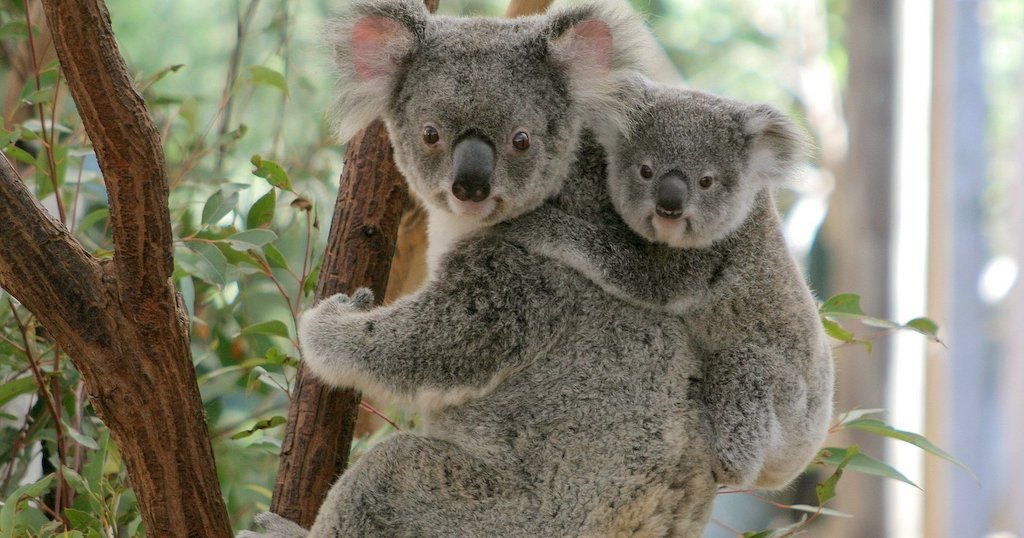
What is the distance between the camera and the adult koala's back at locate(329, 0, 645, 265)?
2051 millimetres

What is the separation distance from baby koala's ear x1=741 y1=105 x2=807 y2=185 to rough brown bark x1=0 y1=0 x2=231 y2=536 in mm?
1191

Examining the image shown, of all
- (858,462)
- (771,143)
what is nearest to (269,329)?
(771,143)

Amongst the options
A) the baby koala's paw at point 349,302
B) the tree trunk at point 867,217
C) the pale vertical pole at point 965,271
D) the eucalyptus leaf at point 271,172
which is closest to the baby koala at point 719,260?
the baby koala's paw at point 349,302

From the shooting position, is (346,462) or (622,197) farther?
(346,462)

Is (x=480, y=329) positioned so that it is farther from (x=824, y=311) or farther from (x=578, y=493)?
(x=824, y=311)

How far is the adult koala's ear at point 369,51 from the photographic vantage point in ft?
7.25

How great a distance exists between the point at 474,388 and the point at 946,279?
22.9 ft

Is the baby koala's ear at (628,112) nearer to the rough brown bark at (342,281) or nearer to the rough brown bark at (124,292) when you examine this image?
the rough brown bark at (342,281)

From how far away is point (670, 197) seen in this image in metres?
1.99

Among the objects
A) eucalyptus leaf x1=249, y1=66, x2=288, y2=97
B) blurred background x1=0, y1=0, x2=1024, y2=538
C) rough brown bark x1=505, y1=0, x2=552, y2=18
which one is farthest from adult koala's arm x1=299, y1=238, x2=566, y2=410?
blurred background x1=0, y1=0, x2=1024, y2=538

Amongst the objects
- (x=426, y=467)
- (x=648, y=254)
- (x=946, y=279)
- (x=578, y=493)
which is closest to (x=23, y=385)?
(x=426, y=467)

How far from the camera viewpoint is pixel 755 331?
2127 mm

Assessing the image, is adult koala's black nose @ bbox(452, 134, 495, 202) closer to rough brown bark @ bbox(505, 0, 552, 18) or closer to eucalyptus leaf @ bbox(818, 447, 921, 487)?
eucalyptus leaf @ bbox(818, 447, 921, 487)

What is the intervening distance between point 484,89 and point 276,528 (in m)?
1.03
